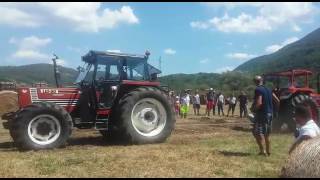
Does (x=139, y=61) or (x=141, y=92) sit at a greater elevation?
(x=139, y=61)

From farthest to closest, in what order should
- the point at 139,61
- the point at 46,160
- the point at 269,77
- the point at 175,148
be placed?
the point at 269,77 → the point at 139,61 → the point at 175,148 → the point at 46,160

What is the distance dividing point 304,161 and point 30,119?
6543 millimetres

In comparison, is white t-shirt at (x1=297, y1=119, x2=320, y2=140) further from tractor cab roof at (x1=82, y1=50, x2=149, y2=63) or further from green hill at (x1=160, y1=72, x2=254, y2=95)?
green hill at (x1=160, y1=72, x2=254, y2=95)

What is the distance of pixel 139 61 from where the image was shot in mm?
13023

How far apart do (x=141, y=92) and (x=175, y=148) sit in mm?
1801

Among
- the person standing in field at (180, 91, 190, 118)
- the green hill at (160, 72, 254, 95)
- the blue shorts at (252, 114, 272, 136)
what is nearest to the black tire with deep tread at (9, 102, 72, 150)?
the blue shorts at (252, 114, 272, 136)

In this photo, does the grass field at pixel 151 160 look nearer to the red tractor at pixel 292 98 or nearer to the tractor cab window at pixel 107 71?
the tractor cab window at pixel 107 71

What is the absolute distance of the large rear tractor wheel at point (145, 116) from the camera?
12.0 m

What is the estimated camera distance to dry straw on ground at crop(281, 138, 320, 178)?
621 centimetres

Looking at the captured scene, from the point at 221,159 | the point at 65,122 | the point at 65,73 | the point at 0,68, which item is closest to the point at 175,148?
the point at 221,159

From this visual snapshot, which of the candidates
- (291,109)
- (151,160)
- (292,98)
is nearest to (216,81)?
(292,98)

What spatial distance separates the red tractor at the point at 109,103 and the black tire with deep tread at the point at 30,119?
0.02m

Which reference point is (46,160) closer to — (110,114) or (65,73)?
(110,114)

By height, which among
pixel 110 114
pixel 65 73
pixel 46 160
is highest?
pixel 65 73
